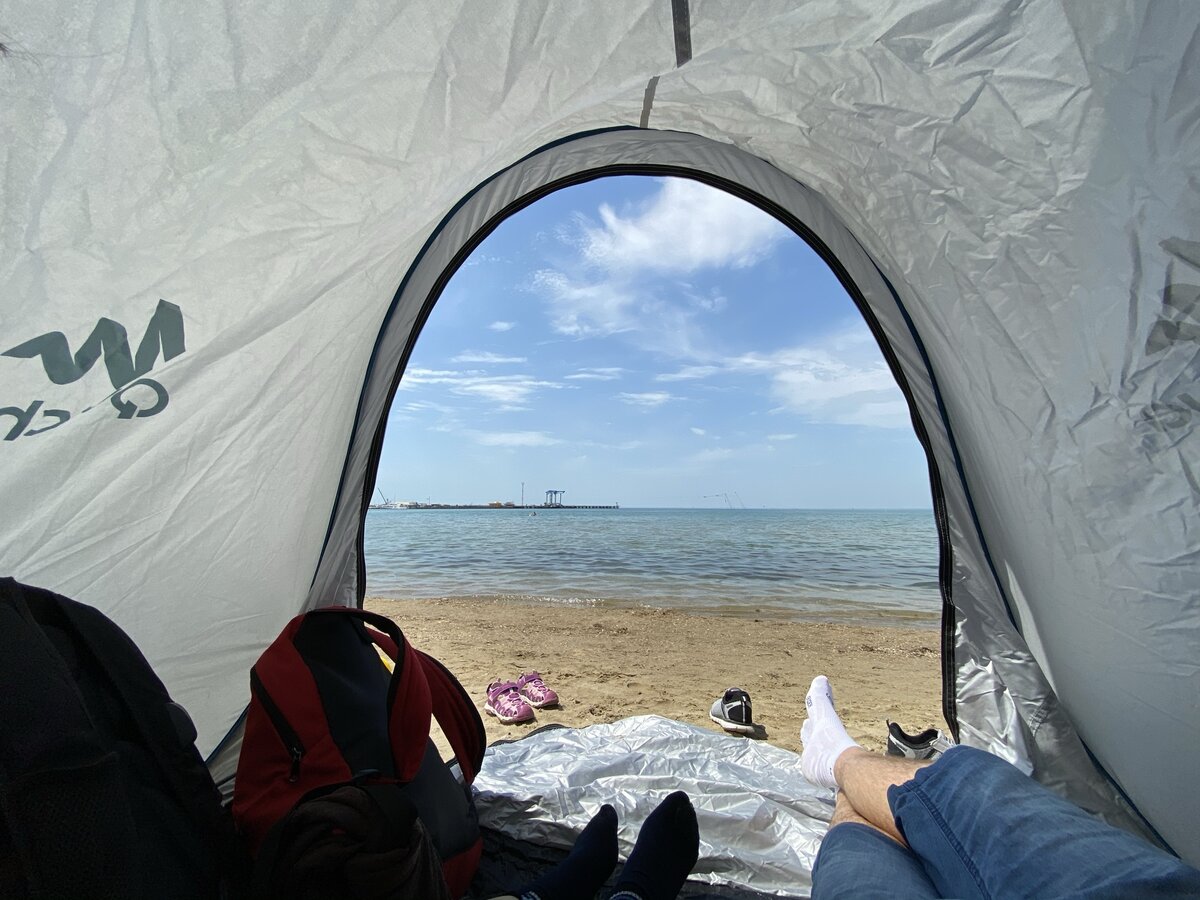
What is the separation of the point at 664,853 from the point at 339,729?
92 centimetres

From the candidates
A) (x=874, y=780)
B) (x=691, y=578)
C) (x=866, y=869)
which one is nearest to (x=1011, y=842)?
(x=866, y=869)

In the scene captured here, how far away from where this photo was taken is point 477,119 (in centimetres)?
134

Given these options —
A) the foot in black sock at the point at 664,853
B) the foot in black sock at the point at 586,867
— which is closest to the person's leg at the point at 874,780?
the foot in black sock at the point at 664,853

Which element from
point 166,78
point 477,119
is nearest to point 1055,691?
point 477,119

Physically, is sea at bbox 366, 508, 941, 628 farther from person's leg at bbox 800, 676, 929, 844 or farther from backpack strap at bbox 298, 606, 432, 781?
backpack strap at bbox 298, 606, 432, 781

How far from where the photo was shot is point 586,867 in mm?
1573

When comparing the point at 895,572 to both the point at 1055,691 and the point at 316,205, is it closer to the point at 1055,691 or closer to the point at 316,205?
the point at 1055,691

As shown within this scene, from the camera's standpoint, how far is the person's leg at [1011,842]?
92 cm

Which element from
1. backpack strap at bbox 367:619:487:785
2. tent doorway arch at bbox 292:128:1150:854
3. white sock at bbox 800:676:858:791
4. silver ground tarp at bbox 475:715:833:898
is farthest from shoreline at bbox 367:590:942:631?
backpack strap at bbox 367:619:487:785

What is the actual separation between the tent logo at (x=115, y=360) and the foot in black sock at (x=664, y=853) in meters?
1.54

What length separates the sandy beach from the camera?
3475 millimetres

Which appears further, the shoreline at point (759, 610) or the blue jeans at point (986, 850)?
the shoreline at point (759, 610)

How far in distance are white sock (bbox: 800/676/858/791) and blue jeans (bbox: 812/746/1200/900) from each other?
0.69 m

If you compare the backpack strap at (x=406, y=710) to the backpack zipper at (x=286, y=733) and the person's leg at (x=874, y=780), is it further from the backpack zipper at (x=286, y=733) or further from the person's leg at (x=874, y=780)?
the person's leg at (x=874, y=780)
